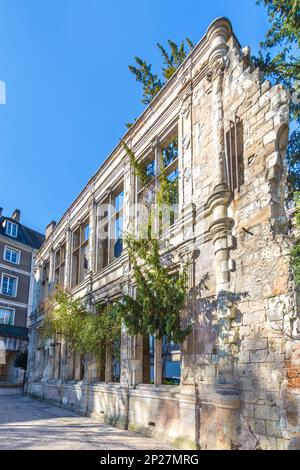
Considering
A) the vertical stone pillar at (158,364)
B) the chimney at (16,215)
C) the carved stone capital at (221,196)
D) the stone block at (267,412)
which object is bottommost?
the stone block at (267,412)

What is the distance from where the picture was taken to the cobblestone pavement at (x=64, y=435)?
6.36 m

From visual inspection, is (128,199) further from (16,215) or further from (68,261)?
(16,215)

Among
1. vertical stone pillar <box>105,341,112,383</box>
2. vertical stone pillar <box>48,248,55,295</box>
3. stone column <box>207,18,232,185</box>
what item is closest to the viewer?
stone column <box>207,18,232,185</box>

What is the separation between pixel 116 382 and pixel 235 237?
5.61 m

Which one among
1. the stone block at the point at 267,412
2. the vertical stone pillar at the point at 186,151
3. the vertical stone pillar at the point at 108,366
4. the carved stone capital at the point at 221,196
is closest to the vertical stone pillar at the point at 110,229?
the vertical stone pillar at the point at 108,366

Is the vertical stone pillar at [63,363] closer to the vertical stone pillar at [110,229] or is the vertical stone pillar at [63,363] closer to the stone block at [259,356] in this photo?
the vertical stone pillar at [110,229]

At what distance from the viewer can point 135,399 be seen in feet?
26.3

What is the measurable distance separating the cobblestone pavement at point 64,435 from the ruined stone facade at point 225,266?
421 millimetres

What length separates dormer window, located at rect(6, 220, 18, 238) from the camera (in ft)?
98.6

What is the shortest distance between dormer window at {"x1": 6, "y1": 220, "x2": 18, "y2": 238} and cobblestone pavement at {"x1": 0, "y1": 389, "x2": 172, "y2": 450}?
21.3m

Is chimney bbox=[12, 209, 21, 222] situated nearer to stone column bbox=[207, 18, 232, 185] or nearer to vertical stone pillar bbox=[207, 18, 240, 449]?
stone column bbox=[207, 18, 232, 185]

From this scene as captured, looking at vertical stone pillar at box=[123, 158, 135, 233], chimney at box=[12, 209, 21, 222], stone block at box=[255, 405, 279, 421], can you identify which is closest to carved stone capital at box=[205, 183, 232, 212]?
stone block at box=[255, 405, 279, 421]
